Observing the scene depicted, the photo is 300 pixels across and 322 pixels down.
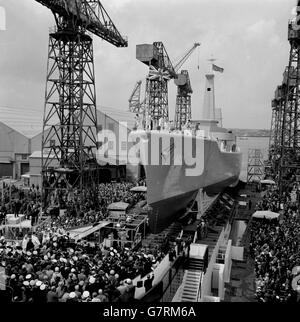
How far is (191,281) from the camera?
13828 mm

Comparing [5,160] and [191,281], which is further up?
[5,160]

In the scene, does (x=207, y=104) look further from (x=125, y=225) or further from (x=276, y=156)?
(x=125, y=225)

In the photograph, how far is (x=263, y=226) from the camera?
2056cm

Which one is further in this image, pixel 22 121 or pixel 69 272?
pixel 22 121

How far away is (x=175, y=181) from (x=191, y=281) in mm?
7067

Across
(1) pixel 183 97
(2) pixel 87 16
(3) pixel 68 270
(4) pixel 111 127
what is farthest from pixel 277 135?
(3) pixel 68 270

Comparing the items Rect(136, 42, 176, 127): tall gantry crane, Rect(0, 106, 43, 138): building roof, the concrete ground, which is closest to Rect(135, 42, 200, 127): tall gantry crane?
Rect(136, 42, 176, 127): tall gantry crane

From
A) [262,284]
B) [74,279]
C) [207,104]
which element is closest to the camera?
[74,279]

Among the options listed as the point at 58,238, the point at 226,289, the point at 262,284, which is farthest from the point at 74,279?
the point at 226,289

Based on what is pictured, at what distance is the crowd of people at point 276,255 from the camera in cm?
1179

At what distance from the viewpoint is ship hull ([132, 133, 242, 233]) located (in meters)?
18.1

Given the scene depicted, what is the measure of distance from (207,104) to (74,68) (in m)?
18.8

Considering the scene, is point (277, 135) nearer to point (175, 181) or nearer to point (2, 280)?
point (175, 181)

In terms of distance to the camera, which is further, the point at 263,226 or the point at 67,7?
the point at 67,7
